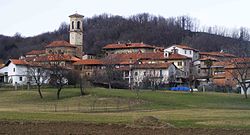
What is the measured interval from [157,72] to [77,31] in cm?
5124

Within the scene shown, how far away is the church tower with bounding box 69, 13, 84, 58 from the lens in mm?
167125

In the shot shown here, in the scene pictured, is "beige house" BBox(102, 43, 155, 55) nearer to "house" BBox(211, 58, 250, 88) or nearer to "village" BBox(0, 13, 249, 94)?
"village" BBox(0, 13, 249, 94)

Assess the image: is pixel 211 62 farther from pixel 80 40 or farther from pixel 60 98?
pixel 60 98

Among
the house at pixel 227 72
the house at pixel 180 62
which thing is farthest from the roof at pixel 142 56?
the house at pixel 227 72

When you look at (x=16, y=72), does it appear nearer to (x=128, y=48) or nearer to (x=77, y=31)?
(x=77, y=31)

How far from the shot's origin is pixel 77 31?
170000mm

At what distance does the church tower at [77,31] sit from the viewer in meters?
167

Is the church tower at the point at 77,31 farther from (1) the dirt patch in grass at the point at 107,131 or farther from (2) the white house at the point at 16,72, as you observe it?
(1) the dirt patch in grass at the point at 107,131

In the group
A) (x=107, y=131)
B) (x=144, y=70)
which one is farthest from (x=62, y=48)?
(x=107, y=131)

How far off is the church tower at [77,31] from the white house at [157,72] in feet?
142

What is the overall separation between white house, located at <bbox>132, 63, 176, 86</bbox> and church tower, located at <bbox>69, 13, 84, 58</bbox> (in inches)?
1710

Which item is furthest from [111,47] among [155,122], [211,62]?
[155,122]

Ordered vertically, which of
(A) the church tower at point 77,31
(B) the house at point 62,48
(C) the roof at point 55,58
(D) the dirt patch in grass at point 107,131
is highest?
(A) the church tower at point 77,31

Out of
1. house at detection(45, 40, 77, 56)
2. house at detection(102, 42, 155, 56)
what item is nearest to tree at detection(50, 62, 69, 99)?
house at detection(45, 40, 77, 56)
